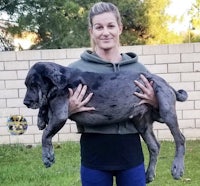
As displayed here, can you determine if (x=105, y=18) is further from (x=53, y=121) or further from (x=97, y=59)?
(x=53, y=121)

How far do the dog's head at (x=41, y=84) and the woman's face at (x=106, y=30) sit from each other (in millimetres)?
313

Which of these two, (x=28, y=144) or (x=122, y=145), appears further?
(x=28, y=144)

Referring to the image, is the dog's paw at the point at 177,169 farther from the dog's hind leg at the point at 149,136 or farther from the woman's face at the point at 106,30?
the woman's face at the point at 106,30

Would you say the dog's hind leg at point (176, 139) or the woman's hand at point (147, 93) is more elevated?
the woman's hand at point (147, 93)

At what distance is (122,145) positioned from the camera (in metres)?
2.52

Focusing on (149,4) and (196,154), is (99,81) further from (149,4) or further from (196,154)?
(149,4)

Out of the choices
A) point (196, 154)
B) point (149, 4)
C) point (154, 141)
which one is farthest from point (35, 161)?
point (149, 4)

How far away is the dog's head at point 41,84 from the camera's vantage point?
235 centimetres

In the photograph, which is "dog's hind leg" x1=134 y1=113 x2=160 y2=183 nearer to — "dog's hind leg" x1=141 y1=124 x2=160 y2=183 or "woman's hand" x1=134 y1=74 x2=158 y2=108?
"dog's hind leg" x1=141 y1=124 x2=160 y2=183

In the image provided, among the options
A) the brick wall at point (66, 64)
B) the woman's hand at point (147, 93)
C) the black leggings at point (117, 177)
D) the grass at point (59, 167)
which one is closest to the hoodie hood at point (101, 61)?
the woman's hand at point (147, 93)

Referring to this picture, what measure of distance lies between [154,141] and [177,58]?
4.01m

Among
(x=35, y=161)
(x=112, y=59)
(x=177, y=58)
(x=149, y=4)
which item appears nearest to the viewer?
(x=112, y=59)

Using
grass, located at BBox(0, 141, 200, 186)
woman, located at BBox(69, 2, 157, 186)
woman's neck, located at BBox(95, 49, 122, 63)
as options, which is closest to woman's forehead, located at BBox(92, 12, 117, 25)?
woman, located at BBox(69, 2, 157, 186)

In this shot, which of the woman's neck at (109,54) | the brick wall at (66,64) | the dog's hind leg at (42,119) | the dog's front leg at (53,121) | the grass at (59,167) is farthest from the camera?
the brick wall at (66,64)
